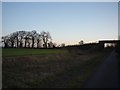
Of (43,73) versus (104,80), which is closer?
(104,80)


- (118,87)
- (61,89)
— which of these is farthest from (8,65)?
(118,87)

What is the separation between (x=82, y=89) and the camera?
33.4 feet

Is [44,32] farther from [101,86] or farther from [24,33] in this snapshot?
[101,86]

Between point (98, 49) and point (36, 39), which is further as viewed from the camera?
point (36, 39)

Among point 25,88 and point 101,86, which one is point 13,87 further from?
point 101,86

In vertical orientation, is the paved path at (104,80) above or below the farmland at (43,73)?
above

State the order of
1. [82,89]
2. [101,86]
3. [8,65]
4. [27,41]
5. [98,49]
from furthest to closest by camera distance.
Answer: [27,41]
[98,49]
[8,65]
[101,86]
[82,89]

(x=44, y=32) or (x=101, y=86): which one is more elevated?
(x=44, y=32)

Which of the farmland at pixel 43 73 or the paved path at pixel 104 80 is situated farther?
the farmland at pixel 43 73

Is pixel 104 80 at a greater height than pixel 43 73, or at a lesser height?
greater

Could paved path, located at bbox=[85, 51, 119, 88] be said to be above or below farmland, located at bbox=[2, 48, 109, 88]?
above

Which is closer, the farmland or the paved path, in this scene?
the paved path

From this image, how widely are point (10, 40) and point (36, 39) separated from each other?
1554 cm

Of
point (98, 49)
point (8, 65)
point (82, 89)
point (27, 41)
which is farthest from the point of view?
point (27, 41)
